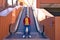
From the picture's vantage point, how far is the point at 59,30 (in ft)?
14.8

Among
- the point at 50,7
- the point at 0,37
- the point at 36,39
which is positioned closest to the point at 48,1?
the point at 50,7

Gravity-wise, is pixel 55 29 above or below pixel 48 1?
below

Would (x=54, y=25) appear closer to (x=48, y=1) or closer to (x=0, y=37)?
(x=0, y=37)

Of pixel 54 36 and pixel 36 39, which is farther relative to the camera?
pixel 36 39

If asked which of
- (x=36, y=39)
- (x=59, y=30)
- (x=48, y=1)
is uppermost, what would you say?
(x=48, y=1)

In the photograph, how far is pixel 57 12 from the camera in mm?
15695

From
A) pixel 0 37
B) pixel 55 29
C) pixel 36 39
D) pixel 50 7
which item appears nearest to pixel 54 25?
pixel 55 29

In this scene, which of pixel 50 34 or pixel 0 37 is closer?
pixel 0 37

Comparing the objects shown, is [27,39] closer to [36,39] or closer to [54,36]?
[36,39]

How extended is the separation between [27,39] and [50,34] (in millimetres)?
769

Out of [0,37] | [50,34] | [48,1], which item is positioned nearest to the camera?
[0,37]

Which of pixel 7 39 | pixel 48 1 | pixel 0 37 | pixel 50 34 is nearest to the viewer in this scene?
pixel 0 37

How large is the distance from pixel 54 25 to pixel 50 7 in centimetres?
1047

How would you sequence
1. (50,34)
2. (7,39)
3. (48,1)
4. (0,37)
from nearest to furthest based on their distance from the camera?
(0,37), (50,34), (7,39), (48,1)
